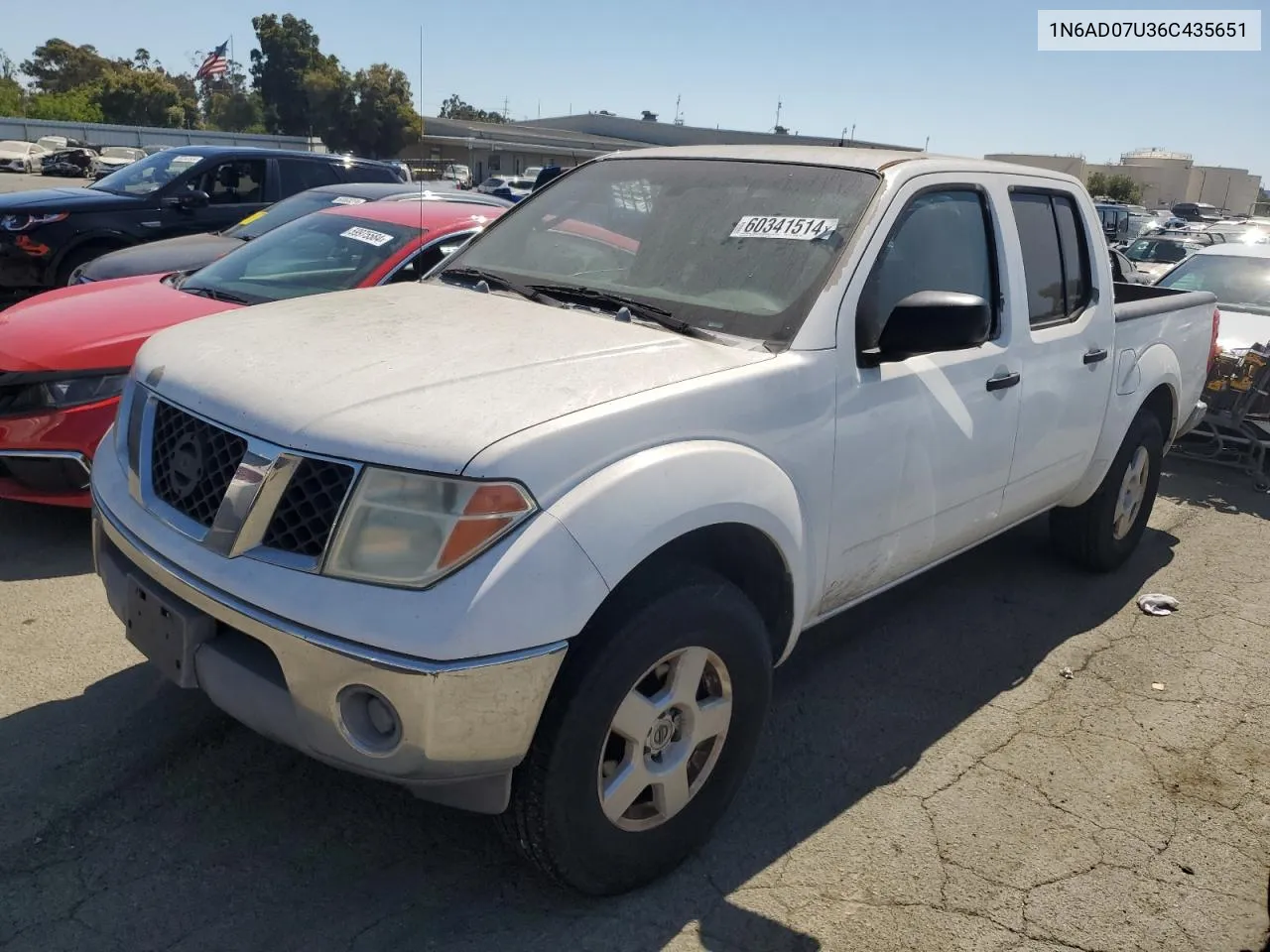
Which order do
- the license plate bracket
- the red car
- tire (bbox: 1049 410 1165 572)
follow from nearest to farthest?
the license plate bracket
the red car
tire (bbox: 1049 410 1165 572)

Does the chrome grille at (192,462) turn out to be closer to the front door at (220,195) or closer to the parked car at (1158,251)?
the front door at (220,195)

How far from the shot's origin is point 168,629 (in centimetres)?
252

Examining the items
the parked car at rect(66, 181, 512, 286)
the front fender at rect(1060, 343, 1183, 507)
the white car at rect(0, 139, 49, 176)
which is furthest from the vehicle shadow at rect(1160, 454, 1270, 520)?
the white car at rect(0, 139, 49, 176)

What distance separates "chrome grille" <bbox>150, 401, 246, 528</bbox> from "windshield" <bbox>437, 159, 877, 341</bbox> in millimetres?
1321

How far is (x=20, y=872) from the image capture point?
2.64m

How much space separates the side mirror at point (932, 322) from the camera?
2971 millimetres

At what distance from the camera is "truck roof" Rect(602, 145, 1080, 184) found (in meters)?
3.51

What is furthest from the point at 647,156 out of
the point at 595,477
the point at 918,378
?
the point at 595,477

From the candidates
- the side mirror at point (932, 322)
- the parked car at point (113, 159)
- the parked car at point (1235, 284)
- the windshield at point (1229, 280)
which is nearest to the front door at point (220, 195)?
the side mirror at point (932, 322)

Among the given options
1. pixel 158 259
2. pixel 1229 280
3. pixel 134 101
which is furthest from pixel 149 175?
pixel 134 101

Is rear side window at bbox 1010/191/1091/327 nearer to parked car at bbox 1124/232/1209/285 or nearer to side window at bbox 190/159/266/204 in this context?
side window at bbox 190/159/266/204

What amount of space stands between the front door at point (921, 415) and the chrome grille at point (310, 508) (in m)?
1.46

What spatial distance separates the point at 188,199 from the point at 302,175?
1178 mm

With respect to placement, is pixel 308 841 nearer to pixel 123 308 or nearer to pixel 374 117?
pixel 123 308
